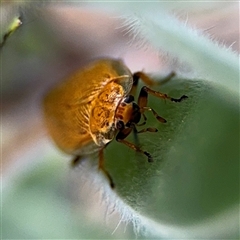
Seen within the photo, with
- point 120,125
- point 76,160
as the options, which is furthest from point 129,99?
point 76,160

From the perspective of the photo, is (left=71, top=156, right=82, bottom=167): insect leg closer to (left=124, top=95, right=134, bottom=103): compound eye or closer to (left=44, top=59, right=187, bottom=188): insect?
(left=44, top=59, right=187, bottom=188): insect

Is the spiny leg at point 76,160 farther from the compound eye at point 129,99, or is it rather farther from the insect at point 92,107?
the compound eye at point 129,99

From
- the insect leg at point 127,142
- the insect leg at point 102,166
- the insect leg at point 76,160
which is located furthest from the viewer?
the insect leg at point 76,160

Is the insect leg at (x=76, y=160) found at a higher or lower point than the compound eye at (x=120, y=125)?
lower

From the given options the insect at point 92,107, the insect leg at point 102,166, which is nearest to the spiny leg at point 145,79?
the insect at point 92,107

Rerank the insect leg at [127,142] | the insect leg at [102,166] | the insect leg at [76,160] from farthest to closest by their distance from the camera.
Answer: the insect leg at [76,160]
the insect leg at [102,166]
the insect leg at [127,142]

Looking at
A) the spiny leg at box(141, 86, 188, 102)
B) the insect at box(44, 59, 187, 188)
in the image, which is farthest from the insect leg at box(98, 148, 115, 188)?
the spiny leg at box(141, 86, 188, 102)

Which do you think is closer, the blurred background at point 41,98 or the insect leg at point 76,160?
the blurred background at point 41,98

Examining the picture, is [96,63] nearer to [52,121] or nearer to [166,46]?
[52,121]
